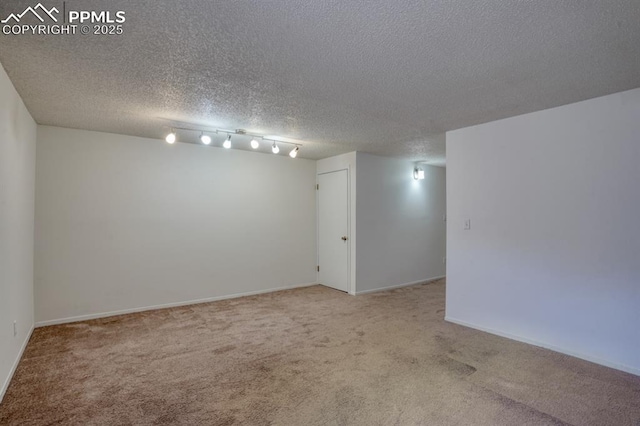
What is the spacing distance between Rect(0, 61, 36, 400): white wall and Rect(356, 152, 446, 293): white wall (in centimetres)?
414

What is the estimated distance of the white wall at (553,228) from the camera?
9.23ft

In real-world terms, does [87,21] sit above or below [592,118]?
above

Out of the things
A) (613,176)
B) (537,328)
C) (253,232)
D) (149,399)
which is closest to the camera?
(149,399)

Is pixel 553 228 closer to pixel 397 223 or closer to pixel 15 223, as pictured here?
pixel 397 223

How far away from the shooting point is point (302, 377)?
2.65 m

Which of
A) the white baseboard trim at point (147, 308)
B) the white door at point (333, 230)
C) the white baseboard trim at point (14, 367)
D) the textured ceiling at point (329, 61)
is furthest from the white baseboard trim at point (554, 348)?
the white baseboard trim at point (14, 367)

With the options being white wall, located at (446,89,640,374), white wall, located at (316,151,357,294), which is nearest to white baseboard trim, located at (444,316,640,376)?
white wall, located at (446,89,640,374)

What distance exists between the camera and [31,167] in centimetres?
362

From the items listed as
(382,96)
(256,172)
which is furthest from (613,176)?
(256,172)

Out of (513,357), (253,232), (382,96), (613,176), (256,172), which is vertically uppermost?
(382,96)

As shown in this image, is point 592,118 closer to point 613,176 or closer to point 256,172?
point 613,176

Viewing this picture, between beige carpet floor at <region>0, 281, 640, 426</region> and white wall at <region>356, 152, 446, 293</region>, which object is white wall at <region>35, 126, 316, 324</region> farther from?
white wall at <region>356, 152, 446, 293</region>

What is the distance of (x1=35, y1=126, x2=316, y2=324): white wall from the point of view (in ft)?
13.1

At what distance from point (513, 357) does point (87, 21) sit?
4.12 metres
